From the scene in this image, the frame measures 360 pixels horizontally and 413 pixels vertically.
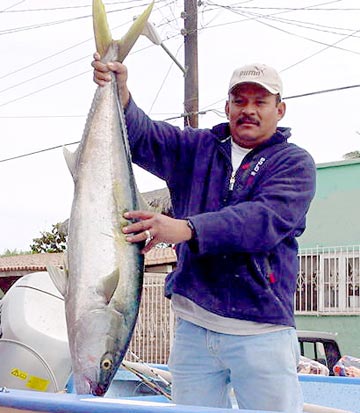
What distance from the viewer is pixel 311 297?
14.7 m

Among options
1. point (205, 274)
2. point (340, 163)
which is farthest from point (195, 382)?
point (340, 163)

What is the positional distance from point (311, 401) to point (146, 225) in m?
2.49

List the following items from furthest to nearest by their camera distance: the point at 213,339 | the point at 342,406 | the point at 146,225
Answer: the point at 342,406 < the point at 213,339 < the point at 146,225

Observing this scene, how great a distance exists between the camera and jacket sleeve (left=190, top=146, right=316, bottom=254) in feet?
10.4

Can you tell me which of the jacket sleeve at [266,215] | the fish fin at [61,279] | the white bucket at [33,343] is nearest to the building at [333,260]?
the white bucket at [33,343]

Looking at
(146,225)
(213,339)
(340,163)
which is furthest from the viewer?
(340,163)

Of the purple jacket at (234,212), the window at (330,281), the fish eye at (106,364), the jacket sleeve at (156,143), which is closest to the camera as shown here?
the fish eye at (106,364)

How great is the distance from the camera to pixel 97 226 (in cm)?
326

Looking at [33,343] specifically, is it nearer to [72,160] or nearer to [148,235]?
[72,160]

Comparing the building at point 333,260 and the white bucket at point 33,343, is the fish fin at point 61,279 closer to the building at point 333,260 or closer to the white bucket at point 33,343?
the white bucket at point 33,343

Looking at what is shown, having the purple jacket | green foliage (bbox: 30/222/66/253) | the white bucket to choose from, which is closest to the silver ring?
the purple jacket

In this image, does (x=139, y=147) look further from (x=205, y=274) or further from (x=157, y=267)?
(x=157, y=267)

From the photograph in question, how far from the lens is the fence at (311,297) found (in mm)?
14148

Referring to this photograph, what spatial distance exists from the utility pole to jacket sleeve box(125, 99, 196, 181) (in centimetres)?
985
